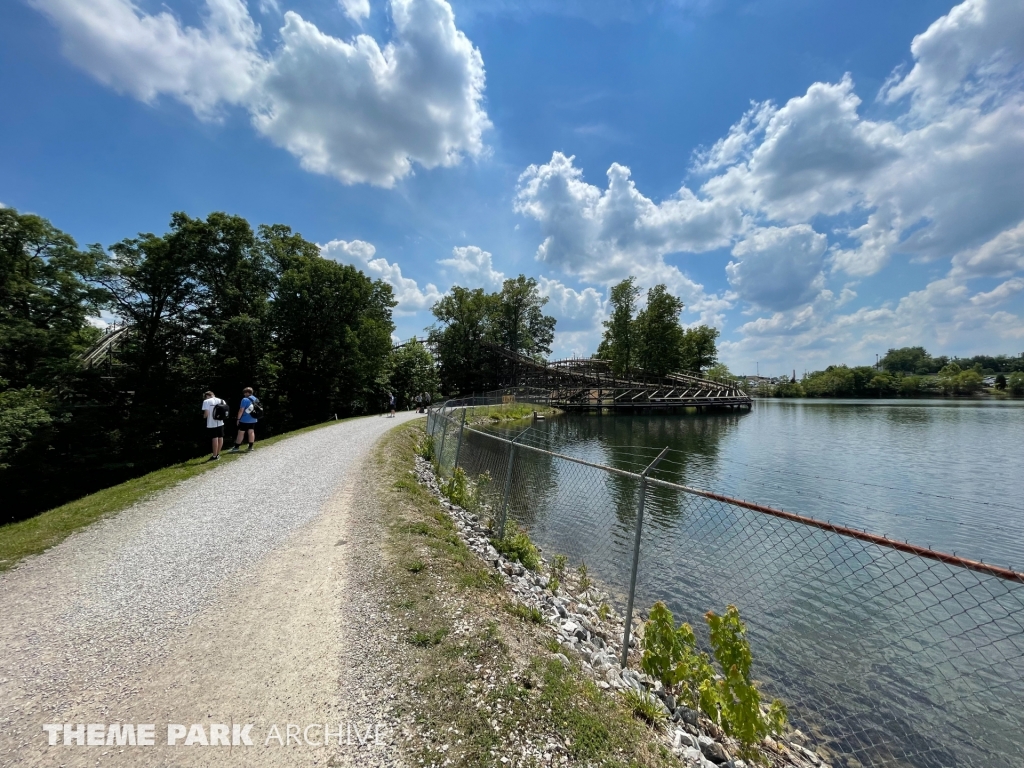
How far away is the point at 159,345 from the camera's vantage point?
24188 mm

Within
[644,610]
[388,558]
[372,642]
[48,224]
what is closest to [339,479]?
[388,558]

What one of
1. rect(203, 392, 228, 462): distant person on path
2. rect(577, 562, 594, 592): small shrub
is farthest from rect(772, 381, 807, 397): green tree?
rect(203, 392, 228, 462): distant person on path

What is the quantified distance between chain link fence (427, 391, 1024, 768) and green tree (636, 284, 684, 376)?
45.9 m

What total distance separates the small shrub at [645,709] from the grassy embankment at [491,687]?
14cm

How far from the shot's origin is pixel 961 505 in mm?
10742

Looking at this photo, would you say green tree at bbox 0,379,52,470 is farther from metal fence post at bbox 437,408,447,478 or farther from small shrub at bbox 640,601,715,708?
small shrub at bbox 640,601,715,708

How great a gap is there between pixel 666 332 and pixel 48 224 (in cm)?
5647

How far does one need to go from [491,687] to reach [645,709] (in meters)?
1.38

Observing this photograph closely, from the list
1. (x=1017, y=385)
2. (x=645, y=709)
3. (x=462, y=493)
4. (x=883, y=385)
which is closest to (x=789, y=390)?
(x=883, y=385)

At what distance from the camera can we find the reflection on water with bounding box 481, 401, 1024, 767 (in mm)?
4428

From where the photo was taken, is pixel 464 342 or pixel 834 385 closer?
pixel 464 342

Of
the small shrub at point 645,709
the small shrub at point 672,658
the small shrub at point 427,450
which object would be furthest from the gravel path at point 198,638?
the small shrub at point 427,450

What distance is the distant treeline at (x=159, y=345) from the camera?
1811cm

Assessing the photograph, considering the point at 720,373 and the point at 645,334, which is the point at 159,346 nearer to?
the point at 645,334
